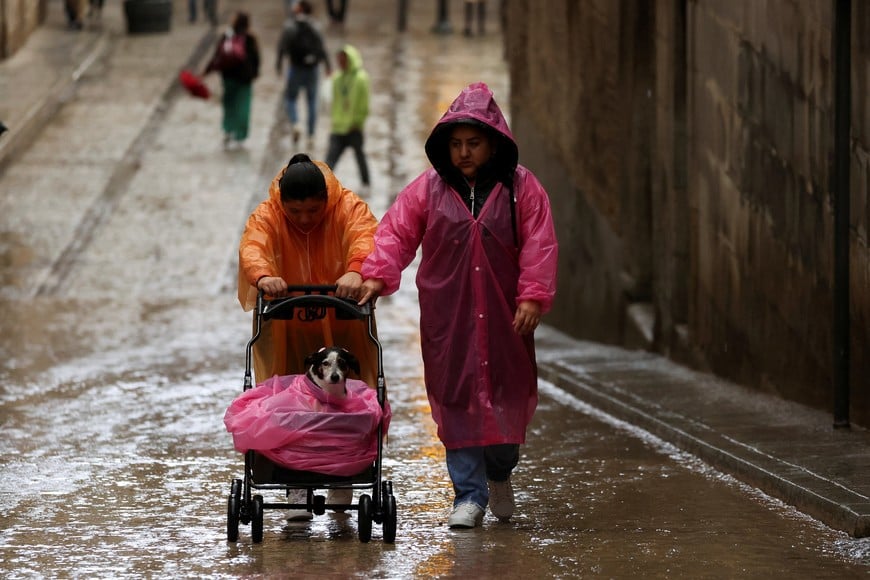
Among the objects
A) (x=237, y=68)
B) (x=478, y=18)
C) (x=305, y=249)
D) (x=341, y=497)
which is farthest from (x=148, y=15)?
(x=341, y=497)

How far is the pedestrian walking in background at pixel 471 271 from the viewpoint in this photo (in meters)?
7.75

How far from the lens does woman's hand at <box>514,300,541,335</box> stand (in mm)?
7551

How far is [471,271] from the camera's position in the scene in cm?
775

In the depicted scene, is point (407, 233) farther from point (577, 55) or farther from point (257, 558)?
point (577, 55)

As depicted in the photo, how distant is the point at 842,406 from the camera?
9523mm

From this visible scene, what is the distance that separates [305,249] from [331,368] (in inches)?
36.4

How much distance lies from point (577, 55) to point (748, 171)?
5.66 metres

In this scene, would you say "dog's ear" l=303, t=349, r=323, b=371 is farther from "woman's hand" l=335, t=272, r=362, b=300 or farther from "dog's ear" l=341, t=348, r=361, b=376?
"woman's hand" l=335, t=272, r=362, b=300

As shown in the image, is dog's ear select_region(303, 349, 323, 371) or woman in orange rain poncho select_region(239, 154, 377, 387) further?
woman in orange rain poncho select_region(239, 154, 377, 387)

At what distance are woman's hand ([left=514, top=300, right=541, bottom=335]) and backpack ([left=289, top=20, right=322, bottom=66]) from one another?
55.2 feet

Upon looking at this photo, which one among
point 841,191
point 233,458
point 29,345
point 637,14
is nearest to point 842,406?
point 841,191

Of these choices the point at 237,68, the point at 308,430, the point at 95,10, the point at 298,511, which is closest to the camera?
the point at 308,430

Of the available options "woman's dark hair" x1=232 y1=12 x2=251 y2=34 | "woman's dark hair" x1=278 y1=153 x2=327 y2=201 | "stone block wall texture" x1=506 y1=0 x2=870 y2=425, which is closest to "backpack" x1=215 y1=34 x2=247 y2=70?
"woman's dark hair" x1=232 y1=12 x2=251 y2=34

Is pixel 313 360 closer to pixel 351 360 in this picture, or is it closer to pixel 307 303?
pixel 351 360
